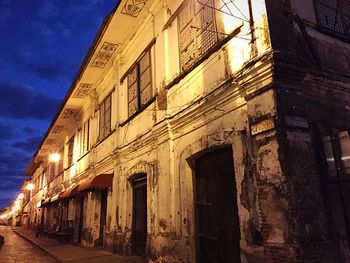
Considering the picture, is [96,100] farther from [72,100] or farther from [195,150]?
[195,150]

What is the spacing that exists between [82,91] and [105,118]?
8.24 ft

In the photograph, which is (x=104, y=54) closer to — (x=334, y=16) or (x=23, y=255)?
(x=334, y=16)

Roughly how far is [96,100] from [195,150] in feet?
29.5

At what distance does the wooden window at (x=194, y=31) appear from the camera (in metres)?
6.42

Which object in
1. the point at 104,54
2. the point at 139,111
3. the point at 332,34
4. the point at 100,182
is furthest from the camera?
the point at 104,54

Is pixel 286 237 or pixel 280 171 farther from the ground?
pixel 280 171

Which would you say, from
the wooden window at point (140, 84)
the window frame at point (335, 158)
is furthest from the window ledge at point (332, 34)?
the wooden window at point (140, 84)

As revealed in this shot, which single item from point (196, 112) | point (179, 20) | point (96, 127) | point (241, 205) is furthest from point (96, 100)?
point (241, 205)

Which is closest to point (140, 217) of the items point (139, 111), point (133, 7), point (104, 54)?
point (139, 111)

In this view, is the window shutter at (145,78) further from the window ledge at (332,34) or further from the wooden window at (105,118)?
the window ledge at (332,34)

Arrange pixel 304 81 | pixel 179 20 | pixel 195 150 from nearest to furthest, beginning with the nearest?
pixel 304 81 < pixel 195 150 < pixel 179 20

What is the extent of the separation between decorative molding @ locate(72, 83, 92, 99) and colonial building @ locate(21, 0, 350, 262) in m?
3.20

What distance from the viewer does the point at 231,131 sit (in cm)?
544

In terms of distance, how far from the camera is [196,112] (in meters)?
6.46
